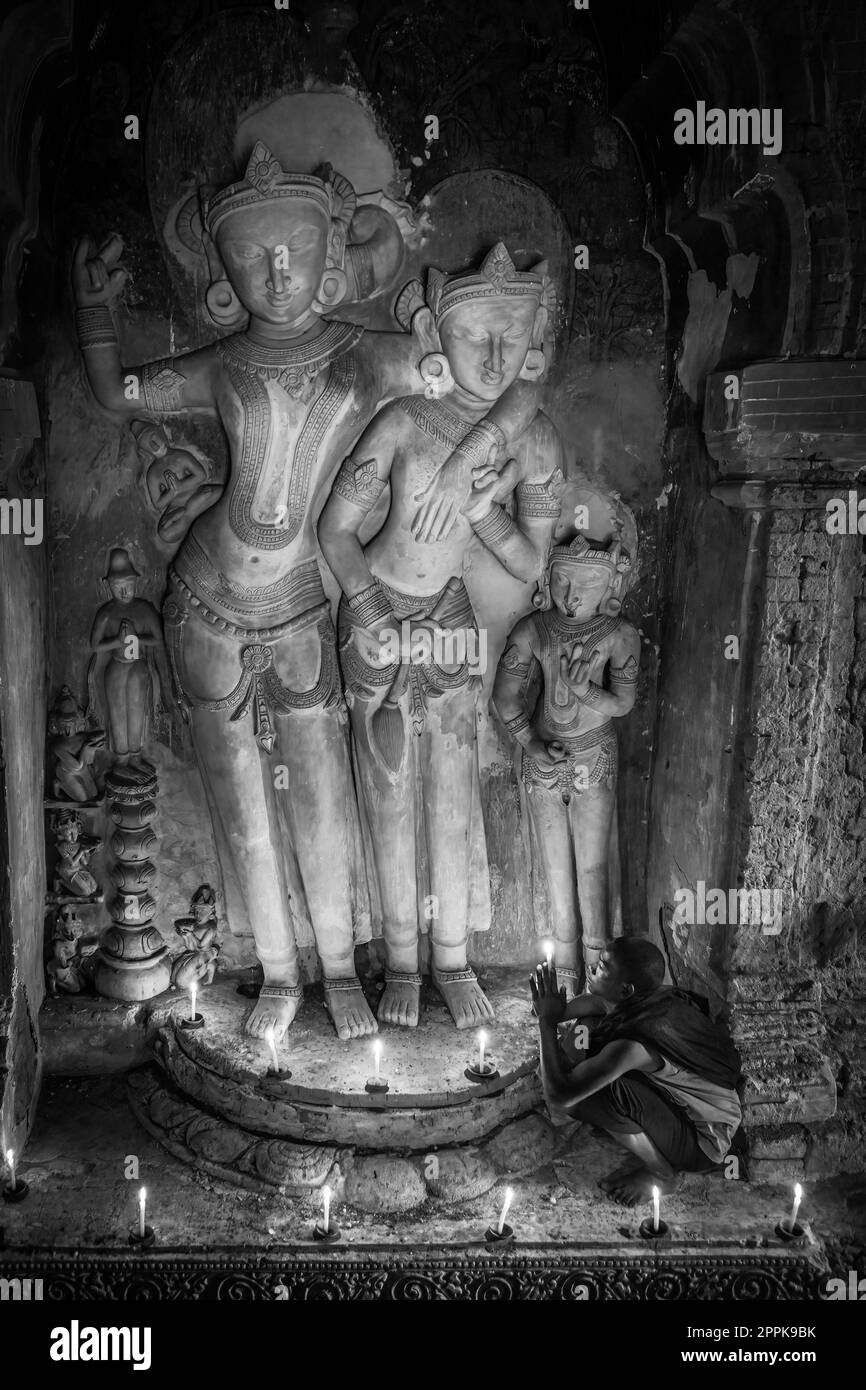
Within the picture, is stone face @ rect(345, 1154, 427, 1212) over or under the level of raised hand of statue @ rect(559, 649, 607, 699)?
under

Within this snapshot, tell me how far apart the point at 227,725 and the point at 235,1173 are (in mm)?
1929

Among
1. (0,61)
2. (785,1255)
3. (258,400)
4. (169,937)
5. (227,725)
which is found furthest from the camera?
(169,937)

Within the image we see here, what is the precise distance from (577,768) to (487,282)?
2.21m

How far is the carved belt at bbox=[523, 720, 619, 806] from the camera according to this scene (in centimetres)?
564

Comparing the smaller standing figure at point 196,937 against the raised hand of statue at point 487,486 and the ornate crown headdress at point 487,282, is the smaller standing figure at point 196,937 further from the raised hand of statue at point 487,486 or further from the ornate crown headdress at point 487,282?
the ornate crown headdress at point 487,282

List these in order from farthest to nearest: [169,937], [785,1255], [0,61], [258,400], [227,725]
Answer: [169,937] < [227,725] < [258,400] < [785,1255] < [0,61]

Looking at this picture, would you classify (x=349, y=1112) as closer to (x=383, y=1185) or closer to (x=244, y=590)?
(x=383, y=1185)

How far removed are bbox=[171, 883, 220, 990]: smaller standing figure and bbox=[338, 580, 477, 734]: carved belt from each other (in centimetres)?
136

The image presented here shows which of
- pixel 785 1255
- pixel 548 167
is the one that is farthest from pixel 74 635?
pixel 785 1255

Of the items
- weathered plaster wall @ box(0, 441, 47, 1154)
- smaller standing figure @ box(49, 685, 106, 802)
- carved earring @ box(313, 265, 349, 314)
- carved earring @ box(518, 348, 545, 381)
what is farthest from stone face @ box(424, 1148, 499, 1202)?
carved earring @ box(313, 265, 349, 314)

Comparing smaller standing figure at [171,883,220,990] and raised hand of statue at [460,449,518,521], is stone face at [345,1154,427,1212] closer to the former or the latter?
smaller standing figure at [171,883,220,990]

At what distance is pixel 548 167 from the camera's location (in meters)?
5.19

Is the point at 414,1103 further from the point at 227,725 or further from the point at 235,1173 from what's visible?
the point at 227,725

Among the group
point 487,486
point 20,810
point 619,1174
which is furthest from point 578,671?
point 20,810
